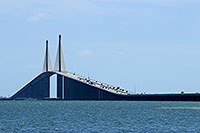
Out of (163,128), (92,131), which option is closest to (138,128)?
(163,128)

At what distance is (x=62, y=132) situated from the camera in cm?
6012

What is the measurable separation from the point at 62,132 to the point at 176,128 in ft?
45.8

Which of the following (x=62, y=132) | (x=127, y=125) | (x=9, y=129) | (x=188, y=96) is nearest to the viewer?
(x=62, y=132)

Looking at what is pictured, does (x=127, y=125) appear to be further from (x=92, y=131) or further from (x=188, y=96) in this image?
(x=188, y=96)

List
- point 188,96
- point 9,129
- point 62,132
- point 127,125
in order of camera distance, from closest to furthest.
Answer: point 62,132 < point 9,129 < point 127,125 < point 188,96

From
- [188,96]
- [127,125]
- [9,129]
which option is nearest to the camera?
[9,129]

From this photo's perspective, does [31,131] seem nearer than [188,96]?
Yes

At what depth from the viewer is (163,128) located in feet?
214

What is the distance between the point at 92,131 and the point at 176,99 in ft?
451

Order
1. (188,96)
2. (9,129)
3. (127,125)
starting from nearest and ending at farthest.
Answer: (9,129) → (127,125) → (188,96)

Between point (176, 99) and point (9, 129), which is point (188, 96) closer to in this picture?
point (176, 99)


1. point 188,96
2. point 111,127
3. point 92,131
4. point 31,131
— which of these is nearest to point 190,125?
point 111,127

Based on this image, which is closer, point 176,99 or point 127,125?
point 127,125

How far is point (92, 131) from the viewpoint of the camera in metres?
60.9
